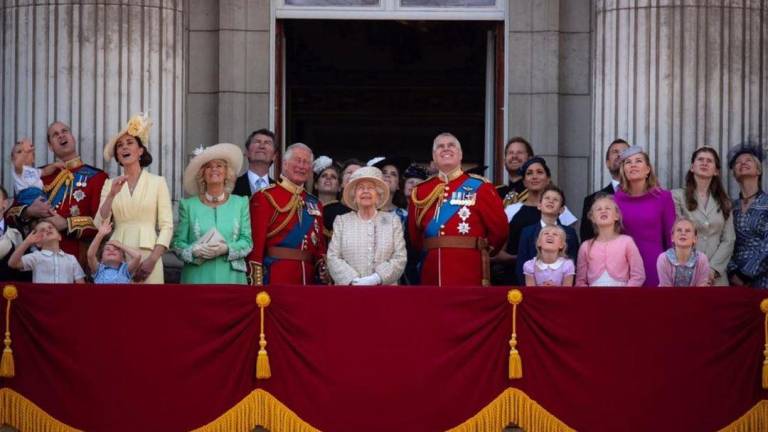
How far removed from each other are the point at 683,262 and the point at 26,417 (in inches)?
193

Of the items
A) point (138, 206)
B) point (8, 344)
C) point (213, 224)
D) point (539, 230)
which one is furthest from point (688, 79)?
point (8, 344)

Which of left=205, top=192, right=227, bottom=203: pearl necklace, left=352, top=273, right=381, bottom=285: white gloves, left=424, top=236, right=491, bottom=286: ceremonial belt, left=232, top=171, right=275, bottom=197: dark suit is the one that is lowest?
left=352, top=273, right=381, bottom=285: white gloves

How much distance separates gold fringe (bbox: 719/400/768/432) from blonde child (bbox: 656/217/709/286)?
112 cm

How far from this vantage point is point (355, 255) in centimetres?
1554

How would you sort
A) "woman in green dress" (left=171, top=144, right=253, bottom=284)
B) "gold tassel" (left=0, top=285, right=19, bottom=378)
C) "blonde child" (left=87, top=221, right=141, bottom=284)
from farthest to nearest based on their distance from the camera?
"woman in green dress" (left=171, top=144, right=253, bottom=284) → "blonde child" (left=87, top=221, right=141, bottom=284) → "gold tassel" (left=0, top=285, right=19, bottom=378)

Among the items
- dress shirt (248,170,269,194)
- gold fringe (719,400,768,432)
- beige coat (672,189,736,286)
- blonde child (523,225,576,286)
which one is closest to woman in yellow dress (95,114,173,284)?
dress shirt (248,170,269,194)

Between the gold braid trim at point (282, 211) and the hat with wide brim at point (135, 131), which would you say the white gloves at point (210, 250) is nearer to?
the gold braid trim at point (282, 211)

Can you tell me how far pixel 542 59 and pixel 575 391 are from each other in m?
4.42

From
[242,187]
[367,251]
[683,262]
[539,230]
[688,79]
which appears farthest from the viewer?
[688,79]

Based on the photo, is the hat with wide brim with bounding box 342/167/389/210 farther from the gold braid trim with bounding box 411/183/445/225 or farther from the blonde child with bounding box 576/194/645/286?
the blonde child with bounding box 576/194/645/286

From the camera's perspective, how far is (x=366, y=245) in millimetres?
15531

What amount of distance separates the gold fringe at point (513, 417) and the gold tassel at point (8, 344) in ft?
10.4

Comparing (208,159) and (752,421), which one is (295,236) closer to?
(208,159)

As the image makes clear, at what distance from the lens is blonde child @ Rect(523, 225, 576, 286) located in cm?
1531
